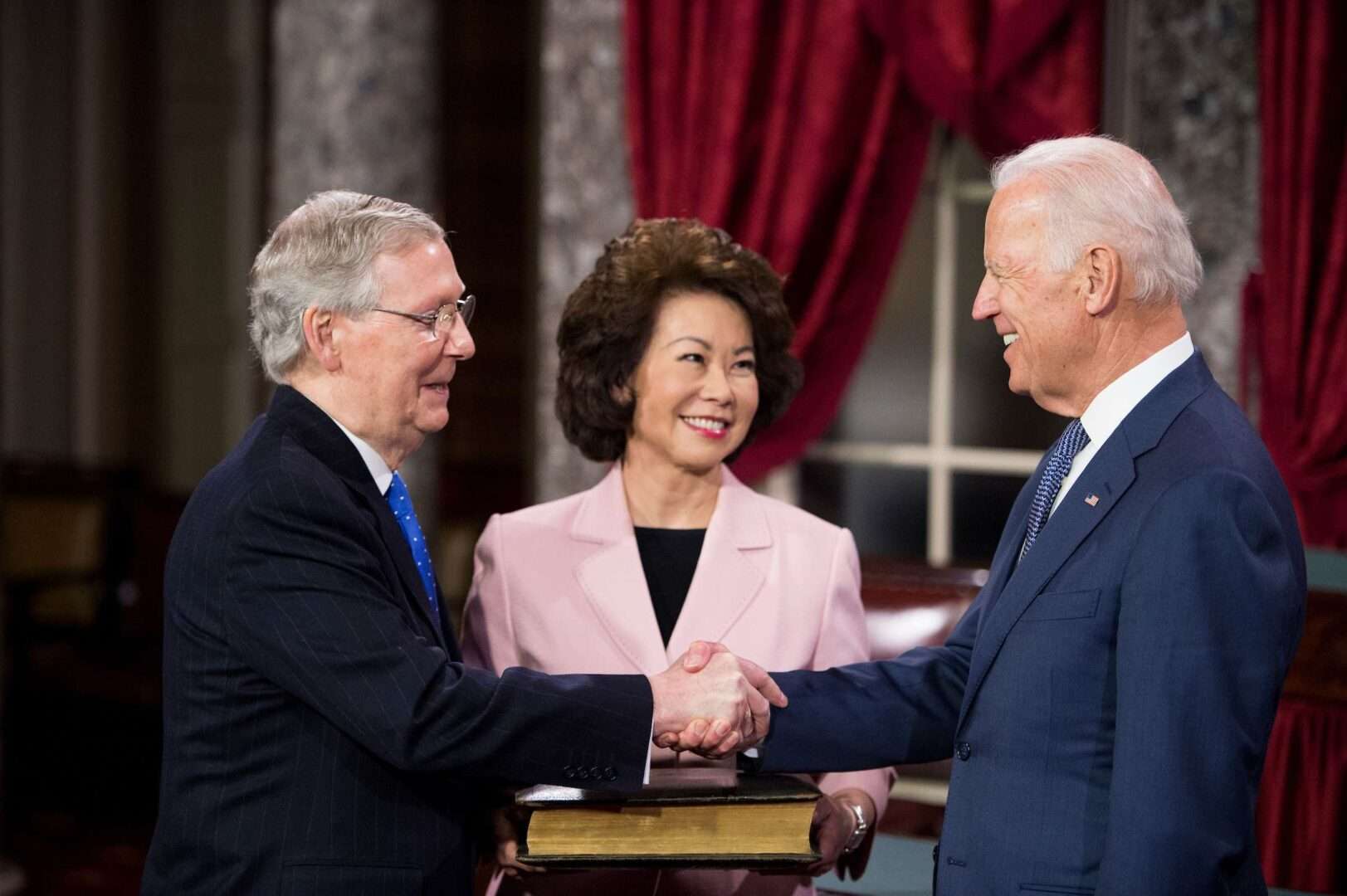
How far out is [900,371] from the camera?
5.34 metres

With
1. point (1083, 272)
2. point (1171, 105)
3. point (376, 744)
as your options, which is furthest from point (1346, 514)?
point (376, 744)

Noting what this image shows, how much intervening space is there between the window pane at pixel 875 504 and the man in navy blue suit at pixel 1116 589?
319cm

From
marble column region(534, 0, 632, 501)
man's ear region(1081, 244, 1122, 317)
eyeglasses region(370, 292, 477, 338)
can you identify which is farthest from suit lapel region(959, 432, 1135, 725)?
marble column region(534, 0, 632, 501)

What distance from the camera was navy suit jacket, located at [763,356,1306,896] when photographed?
65.1 inches

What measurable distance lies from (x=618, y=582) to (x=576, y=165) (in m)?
2.64

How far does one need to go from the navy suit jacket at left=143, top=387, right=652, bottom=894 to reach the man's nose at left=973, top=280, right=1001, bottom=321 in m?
0.70

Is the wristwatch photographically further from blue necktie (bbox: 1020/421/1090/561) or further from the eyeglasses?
the eyeglasses

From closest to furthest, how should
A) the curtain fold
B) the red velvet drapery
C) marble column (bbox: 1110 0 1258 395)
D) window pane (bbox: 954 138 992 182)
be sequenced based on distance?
marble column (bbox: 1110 0 1258 395) < the red velvet drapery < the curtain fold < window pane (bbox: 954 138 992 182)

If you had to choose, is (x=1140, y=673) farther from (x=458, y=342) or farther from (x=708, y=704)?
→ (x=458, y=342)

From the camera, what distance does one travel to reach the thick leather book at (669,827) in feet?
6.66

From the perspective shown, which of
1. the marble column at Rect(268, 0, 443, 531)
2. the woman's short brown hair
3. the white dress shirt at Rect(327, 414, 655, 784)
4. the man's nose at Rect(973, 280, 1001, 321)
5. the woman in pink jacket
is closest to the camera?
the man's nose at Rect(973, 280, 1001, 321)

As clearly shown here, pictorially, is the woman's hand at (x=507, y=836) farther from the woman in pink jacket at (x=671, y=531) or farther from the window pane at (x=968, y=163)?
the window pane at (x=968, y=163)

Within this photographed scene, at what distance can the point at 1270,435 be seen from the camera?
4109mm

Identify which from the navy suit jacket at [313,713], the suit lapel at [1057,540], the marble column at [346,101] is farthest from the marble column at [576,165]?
the suit lapel at [1057,540]
